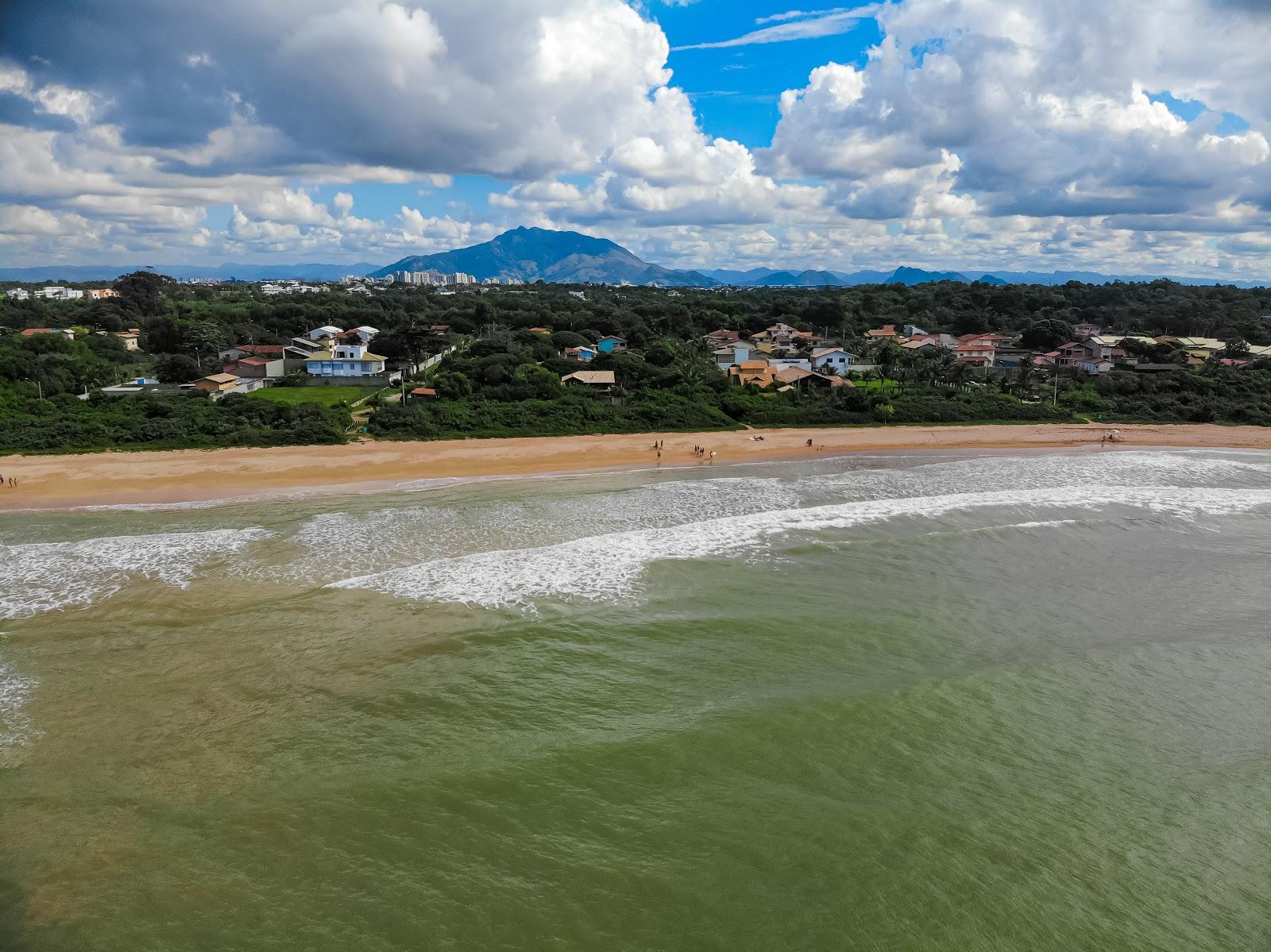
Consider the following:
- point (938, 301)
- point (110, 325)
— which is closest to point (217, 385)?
point (110, 325)

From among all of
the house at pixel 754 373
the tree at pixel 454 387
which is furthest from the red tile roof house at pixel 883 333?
the tree at pixel 454 387

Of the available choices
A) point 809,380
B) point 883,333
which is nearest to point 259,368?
point 809,380

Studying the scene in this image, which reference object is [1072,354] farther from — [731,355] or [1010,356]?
[731,355]

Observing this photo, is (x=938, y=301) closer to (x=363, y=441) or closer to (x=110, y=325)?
(x=363, y=441)

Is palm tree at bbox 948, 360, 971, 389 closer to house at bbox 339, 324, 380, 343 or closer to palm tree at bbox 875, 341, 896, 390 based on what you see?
palm tree at bbox 875, 341, 896, 390

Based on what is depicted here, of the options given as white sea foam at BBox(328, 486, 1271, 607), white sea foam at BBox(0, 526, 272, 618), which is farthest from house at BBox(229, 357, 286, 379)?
white sea foam at BBox(328, 486, 1271, 607)

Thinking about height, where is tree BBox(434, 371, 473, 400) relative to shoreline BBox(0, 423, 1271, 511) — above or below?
above

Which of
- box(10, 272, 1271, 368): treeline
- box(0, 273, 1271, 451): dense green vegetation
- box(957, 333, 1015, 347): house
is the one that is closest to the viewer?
box(0, 273, 1271, 451): dense green vegetation

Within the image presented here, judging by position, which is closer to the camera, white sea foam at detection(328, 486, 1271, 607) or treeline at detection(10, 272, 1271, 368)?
white sea foam at detection(328, 486, 1271, 607)
